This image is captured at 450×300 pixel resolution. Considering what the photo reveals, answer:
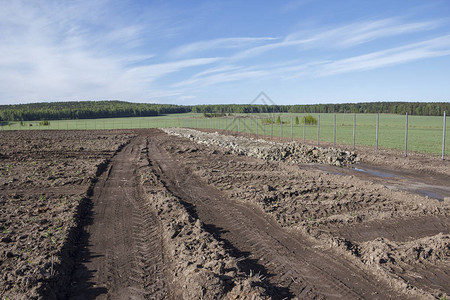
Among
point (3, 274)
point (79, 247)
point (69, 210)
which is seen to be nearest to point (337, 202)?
point (79, 247)

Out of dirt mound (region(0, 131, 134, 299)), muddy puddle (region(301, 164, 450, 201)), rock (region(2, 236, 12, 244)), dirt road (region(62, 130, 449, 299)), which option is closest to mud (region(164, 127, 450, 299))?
dirt road (region(62, 130, 449, 299))

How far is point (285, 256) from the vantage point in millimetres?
5336

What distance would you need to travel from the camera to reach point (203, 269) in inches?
177

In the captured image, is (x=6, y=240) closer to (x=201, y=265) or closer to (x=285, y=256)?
(x=201, y=265)

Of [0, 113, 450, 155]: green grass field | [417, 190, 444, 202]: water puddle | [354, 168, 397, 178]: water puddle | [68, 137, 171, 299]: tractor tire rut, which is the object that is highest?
[68, 137, 171, 299]: tractor tire rut

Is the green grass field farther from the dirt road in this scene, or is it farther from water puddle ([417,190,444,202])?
the dirt road

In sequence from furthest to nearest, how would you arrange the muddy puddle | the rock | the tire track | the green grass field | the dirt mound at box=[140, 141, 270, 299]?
the green grass field, the muddy puddle, the rock, the tire track, the dirt mound at box=[140, 141, 270, 299]

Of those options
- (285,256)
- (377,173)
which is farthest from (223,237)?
(377,173)

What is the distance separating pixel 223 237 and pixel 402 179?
28.3 feet

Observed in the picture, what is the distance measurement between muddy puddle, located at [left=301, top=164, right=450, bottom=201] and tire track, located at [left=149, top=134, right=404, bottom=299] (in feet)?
17.5

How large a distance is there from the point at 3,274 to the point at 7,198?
5404 mm

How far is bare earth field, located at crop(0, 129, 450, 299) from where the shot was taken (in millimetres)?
4312

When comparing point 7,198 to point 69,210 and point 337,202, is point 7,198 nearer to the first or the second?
point 69,210

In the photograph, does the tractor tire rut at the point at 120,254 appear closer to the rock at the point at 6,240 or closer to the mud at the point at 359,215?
the rock at the point at 6,240
